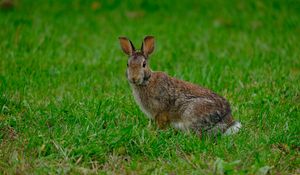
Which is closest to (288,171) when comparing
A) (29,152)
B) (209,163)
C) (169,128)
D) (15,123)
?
(209,163)

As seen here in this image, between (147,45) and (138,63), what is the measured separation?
378mm

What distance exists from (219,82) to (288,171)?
2.68 m

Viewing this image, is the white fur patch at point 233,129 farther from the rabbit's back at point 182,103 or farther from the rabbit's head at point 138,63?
the rabbit's head at point 138,63

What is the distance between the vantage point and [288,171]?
17.2 feet

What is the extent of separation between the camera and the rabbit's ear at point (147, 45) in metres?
6.39

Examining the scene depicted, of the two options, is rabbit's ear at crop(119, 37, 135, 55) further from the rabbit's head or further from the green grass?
the green grass

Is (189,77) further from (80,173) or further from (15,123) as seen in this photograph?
(80,173)

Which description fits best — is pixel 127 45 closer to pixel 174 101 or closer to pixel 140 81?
pixel 140 81

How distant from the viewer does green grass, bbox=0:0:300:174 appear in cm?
535

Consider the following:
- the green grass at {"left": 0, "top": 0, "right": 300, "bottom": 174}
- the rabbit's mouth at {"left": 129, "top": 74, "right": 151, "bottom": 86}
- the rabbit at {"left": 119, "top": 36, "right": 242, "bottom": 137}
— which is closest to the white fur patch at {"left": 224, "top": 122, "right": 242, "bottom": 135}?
the rabbit at {"left": 119, "top": 36, "right": 242, "bottom": 137}

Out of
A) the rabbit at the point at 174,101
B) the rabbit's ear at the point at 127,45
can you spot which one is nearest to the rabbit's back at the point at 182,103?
the rabbit at the point at 174,101

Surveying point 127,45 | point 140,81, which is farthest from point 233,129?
point 127,45

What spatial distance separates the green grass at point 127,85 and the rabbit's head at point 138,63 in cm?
47

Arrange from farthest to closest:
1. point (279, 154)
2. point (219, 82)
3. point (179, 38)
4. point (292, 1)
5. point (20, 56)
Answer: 1. point (292, 1)
2. point (179, 38)
3. point (20, 56)
4. point (219, 82)
5. point (279, 154)
